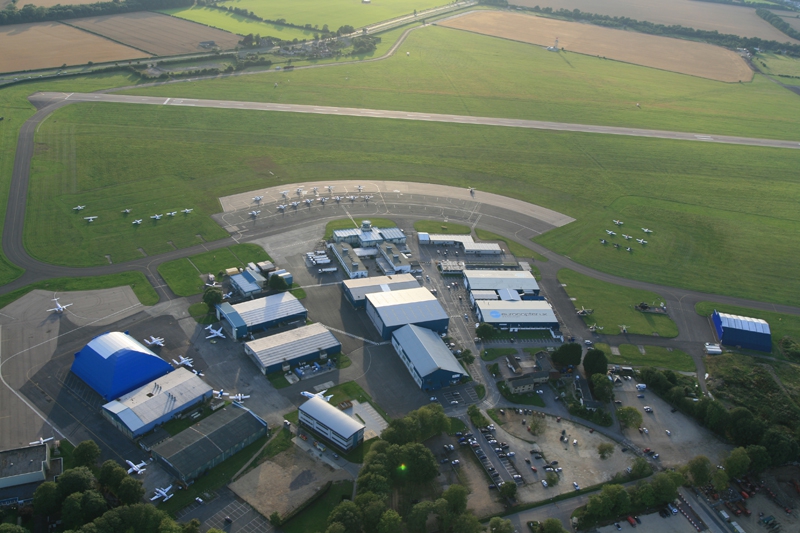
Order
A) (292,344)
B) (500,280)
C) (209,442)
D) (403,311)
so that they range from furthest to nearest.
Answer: (500,280)
(403,311)
(292,344)
(209,442)

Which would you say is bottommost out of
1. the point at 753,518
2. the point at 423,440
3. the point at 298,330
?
the point at 753,518

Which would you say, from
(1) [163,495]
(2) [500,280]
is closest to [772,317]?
(2) [500,280]

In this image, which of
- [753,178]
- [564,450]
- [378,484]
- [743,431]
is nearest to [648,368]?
[743,431]

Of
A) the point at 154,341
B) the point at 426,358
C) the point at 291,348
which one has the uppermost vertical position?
the point at 154,341

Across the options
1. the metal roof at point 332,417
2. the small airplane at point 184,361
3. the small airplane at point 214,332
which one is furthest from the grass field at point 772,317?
the small airplane at point 184,361

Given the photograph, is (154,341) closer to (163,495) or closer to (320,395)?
(320,395)

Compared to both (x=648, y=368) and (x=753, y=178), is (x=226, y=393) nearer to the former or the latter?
(x=648, y=368)

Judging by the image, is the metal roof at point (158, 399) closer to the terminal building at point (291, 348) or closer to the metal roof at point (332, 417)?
the terminal building at point (291, 348)
